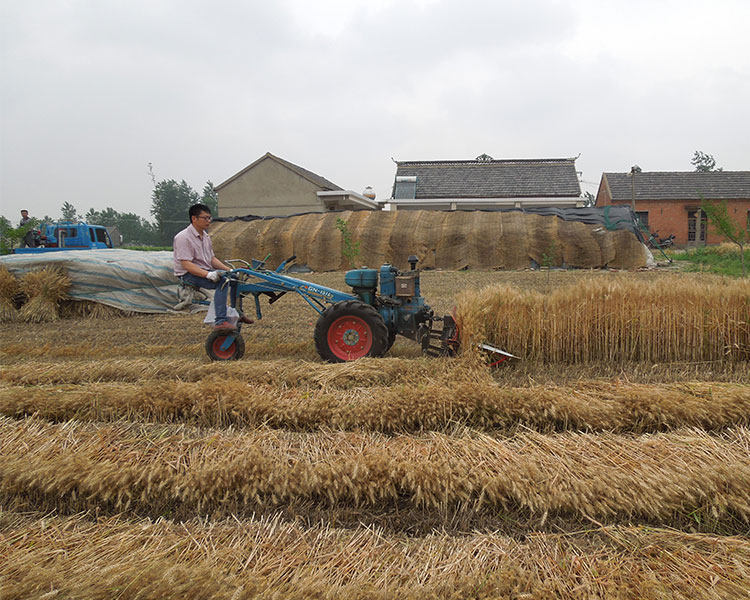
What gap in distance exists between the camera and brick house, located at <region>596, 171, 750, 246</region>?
3158 centimetres

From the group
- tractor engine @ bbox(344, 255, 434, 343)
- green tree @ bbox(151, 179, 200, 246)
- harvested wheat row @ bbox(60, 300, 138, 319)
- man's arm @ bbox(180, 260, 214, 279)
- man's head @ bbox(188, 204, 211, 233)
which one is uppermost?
green tree @ bbox(151, 179, 200, 246)

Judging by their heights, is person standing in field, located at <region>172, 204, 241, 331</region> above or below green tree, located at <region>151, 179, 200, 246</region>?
below

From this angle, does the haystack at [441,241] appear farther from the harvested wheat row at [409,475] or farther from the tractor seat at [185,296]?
the harvested wheat row at [409,475]

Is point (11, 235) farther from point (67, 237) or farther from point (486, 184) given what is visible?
point (486, 184)

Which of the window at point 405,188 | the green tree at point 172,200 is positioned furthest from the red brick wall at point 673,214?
the green tree at point 172,200

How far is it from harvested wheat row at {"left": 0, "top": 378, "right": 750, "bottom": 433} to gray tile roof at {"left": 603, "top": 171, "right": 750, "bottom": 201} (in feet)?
111

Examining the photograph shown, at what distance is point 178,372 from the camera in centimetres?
477

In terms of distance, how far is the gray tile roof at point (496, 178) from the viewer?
28.0 m

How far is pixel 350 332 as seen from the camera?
17.1 ft

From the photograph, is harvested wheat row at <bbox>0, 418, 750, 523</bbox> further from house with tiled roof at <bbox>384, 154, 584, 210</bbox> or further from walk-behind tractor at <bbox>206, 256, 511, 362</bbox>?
house with tiled roof at <bbox>384, 154, 584, 210</bbox>

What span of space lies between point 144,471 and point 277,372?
182 centimetres

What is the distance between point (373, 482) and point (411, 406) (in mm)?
969

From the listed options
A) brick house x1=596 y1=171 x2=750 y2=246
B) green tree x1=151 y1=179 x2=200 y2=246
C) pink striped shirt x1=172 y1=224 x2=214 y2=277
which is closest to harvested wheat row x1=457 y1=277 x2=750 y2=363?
pink striped shirt x1=172 y1=224 x2=214 y2=277

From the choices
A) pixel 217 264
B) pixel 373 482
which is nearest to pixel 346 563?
pixel 373 482
